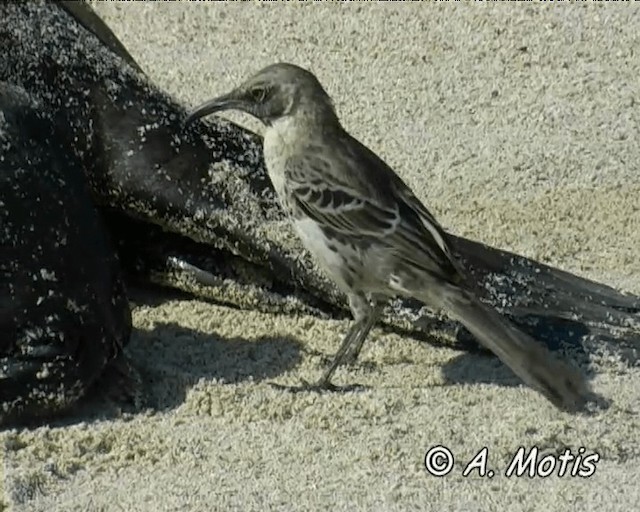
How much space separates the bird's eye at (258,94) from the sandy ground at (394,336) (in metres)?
0.69

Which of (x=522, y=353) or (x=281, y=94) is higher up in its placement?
(x=281, y=94)

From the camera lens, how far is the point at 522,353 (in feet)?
15.2

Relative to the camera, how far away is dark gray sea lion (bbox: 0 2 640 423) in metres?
5.17

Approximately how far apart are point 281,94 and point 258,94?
65mm

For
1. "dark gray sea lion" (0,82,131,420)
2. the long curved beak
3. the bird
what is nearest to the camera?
"dark gray sea lion" (0,82,131,420)

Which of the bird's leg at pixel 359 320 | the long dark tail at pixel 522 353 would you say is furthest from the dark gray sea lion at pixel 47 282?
the long dark tail at pixel 522 353

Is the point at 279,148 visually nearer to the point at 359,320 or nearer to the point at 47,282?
the point at 359,320

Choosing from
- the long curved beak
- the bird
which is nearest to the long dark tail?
the bird

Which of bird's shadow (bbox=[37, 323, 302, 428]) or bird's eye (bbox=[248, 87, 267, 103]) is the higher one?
bird's eye (bbox=[248, 87, 267, 103])

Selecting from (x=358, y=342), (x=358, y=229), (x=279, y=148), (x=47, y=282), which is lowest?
(x=47, y=282)

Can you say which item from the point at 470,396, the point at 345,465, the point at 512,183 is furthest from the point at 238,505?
the point at 512,183

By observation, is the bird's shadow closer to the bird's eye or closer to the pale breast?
the pale breast

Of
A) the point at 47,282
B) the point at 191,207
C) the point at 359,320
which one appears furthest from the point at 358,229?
the point at 47,282

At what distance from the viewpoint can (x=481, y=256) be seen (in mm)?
5375
